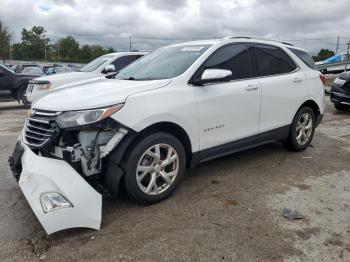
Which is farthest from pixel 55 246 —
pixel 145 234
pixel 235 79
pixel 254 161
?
pixel 254 161

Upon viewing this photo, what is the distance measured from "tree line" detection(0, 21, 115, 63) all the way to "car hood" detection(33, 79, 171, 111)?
83.0m

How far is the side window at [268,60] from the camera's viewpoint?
507cm

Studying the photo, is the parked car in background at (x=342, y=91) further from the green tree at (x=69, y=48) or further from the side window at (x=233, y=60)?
the green tree at (x=69, y=48)

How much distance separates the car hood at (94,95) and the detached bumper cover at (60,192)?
561 millimetres

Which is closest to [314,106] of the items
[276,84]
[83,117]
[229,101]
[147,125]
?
[276,84]

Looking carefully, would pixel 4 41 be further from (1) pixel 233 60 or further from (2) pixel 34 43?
(1) pixel 233 60

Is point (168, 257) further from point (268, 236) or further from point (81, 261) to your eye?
point (268, 236)

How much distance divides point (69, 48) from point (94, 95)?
93.0 meters

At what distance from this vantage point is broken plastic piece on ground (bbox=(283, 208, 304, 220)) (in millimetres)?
3635

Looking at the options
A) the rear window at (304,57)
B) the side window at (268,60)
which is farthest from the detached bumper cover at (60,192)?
the rear window at (304,57)

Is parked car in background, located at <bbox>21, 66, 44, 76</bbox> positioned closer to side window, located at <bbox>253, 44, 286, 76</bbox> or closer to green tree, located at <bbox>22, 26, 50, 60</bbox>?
side window, located at <bbox>253, 44, 286, 76</bbox>

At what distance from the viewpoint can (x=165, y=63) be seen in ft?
15.2

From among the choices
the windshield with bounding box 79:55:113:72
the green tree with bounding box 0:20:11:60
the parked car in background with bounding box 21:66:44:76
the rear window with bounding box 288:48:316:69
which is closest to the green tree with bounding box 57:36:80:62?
the green tree with bounding box 0:20:11:60

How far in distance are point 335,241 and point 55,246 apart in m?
2.45
